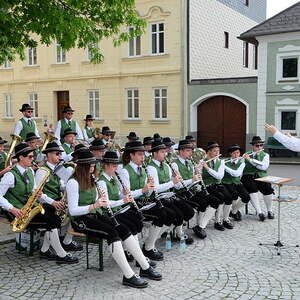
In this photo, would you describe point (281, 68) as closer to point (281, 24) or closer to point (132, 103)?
point (281, 24)

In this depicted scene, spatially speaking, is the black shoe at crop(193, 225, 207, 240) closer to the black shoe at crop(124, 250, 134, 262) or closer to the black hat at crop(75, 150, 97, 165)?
the black shoe at crop(124, 250, 134, 262)

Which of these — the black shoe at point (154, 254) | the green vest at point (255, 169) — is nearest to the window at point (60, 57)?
the green vest at point (255, 169)

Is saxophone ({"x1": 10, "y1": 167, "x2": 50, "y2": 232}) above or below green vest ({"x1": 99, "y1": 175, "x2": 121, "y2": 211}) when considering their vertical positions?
below

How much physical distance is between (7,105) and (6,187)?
83.5 ft

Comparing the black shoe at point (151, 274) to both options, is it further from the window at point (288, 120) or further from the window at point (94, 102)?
the window at point (94, 102)

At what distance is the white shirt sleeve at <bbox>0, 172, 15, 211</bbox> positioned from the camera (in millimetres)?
6289

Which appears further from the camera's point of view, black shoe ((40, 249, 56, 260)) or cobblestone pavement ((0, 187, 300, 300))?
black shoe ((40, 249, 56, 260))

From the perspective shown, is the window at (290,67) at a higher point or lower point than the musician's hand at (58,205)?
higher

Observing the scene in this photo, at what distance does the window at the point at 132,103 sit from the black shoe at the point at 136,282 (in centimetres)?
1955

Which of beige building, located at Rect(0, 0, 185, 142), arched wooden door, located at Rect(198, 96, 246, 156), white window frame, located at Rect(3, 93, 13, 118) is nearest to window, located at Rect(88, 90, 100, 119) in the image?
beige building, located at Rect(0, 0, 185, 142)

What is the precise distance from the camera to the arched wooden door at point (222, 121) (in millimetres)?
22891

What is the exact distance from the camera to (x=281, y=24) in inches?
845

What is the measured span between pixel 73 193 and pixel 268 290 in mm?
2960

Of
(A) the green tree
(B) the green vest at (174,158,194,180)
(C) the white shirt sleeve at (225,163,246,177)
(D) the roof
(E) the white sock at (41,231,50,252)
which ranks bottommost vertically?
(E) the white sock at (41,231,50,252)
